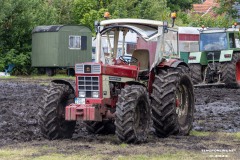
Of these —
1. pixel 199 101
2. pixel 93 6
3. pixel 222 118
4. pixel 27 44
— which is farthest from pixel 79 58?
pixel 222 118

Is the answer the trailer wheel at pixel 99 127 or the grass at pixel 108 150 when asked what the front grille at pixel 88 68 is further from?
the trailer wheel at pixel 99 127

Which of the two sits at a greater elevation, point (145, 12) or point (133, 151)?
point (145, 12)

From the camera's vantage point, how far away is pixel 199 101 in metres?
22.6

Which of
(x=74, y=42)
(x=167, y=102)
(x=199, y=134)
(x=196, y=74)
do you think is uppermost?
(x=74, y=42)

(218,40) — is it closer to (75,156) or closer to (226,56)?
(226,56)

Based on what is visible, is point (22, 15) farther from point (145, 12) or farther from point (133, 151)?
point (133, 151)

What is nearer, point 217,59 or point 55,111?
point 55,111

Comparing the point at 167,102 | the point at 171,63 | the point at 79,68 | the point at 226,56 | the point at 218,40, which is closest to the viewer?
the point at 79,68

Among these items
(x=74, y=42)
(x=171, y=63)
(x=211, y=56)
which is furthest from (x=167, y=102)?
(x=74, y=42)

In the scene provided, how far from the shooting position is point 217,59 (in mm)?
30172

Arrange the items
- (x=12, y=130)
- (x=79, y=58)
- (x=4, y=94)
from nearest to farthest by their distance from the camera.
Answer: (x=12, y=130), (x=4, y=94), (x=79, y=58)

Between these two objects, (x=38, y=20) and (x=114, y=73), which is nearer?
(x=114, y=73)

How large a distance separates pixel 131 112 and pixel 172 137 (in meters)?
1.77

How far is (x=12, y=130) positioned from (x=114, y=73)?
2.73 meters
